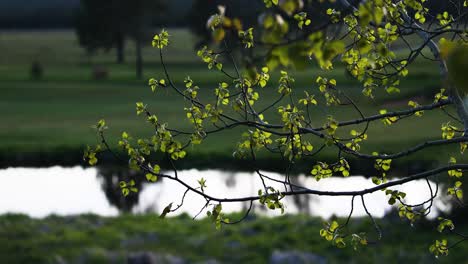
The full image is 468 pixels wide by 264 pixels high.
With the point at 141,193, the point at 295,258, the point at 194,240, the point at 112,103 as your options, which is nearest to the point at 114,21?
the point at 112,103

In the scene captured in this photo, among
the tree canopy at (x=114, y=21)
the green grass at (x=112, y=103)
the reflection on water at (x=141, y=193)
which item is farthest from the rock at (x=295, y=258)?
the tree canopy at (x=114, y=21)

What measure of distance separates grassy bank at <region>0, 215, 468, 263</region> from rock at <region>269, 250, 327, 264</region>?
142 millimetres

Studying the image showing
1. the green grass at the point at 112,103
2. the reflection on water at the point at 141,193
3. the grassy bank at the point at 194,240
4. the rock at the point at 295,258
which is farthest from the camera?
the green grass at the point at 112,103

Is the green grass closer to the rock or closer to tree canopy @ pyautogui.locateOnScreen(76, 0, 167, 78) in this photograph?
tree canopy @ pyautogui.locateOnScreen(76, 0, 167, 78)

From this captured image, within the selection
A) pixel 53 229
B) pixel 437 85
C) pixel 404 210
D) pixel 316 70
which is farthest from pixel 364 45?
pixel 316 70

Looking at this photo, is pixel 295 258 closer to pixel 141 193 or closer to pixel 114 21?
pixel 141 193

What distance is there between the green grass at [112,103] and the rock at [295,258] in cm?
360

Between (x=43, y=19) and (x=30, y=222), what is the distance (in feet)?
450

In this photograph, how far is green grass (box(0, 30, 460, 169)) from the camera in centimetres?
3388

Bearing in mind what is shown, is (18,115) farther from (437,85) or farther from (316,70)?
(316,70)

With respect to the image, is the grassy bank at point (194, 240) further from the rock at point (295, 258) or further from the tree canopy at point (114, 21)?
the tree canopy at point (114, 21)

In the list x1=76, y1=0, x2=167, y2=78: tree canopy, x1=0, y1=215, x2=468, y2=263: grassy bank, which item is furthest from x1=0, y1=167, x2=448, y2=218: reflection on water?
x1=76, y1=0, x2=167, y2=78: tree canopy

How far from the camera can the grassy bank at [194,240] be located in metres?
17.2

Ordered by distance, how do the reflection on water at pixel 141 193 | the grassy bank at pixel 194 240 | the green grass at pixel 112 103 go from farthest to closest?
the green grass at pixel 112 103 → the reflection on water at pixel 141 193 → the grassy bank at pixel 194 240
